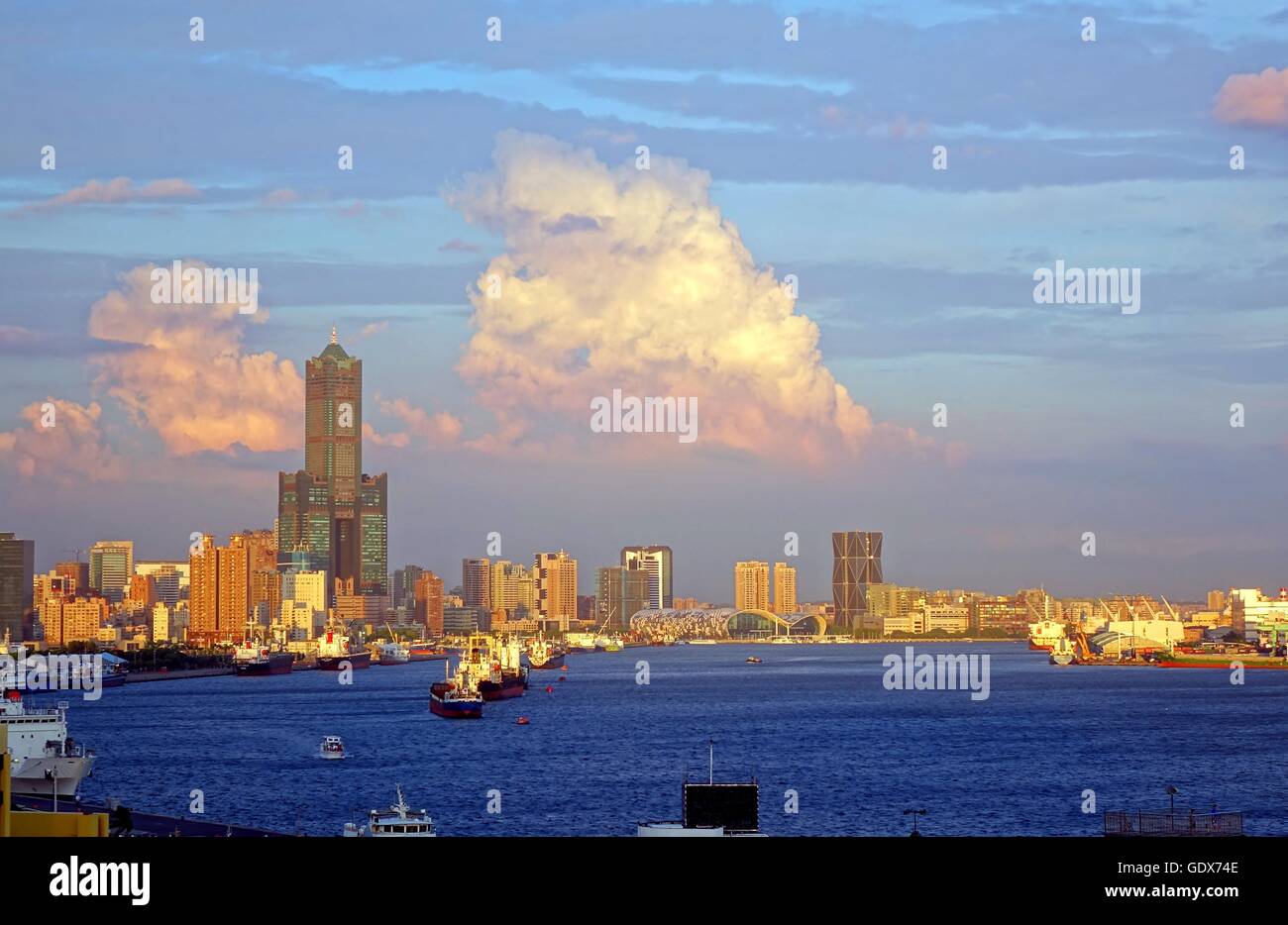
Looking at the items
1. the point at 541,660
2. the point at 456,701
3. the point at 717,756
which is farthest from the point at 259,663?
the point at 717,756

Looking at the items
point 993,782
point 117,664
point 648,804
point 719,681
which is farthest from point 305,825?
point 117,664

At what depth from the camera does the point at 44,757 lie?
56.7m

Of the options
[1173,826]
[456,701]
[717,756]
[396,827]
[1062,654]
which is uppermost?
[1173,826]

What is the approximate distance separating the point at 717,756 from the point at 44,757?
84.3ft

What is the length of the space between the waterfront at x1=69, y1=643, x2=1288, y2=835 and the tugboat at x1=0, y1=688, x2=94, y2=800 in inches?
75.8

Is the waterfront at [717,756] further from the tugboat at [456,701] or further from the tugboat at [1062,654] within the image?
the tugboat at [1062,654]

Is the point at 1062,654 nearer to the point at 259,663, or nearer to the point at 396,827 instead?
the point at 259,663

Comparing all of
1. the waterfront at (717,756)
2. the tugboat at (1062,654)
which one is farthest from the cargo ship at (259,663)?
the tugboat at (1062,654)

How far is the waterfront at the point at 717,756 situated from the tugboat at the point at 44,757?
6.31 ft

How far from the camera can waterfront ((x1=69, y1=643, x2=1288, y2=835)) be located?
4941 centimetres

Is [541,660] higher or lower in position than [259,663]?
higher

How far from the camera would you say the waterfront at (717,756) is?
49.4 meters
